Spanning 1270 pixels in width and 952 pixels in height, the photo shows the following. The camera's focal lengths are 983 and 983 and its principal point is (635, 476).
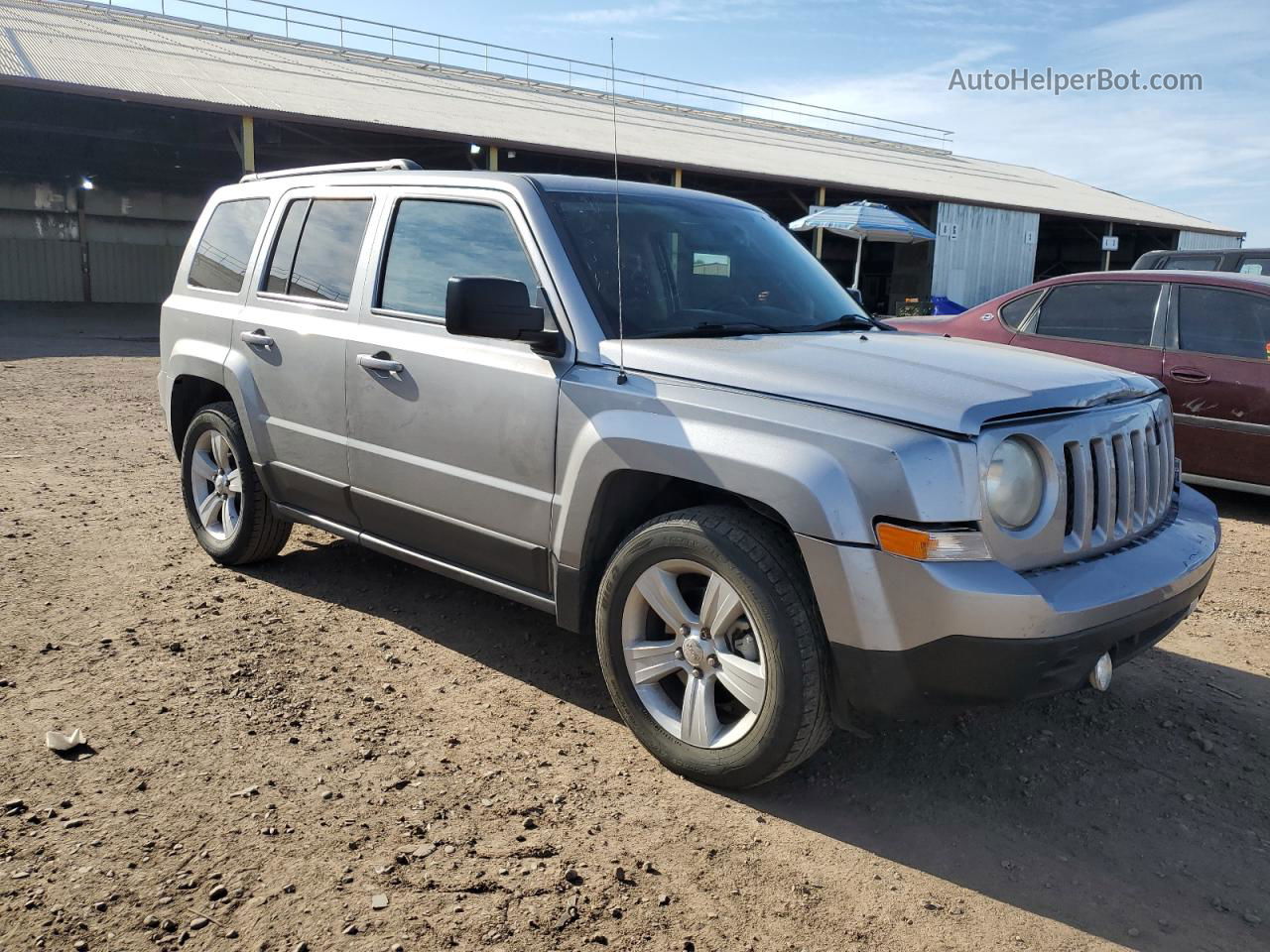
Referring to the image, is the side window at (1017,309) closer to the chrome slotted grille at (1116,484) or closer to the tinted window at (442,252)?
the chrome slotted grille at (1116,484)

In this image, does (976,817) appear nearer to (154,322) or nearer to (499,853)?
(499,853)

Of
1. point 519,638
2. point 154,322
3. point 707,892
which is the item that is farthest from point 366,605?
point 154,322

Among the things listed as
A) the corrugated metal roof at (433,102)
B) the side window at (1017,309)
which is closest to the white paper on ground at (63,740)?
the side window at (1017,309)

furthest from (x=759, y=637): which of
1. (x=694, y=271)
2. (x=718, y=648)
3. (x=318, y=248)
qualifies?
(x=318, y=248)

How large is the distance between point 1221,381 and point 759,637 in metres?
5.18

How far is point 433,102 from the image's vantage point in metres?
23.1

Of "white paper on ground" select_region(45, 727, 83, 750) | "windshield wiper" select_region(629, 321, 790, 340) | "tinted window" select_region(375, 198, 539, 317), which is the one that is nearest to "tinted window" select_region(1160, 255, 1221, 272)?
"windshield wiper" select_region(629, 321, 790, 340)

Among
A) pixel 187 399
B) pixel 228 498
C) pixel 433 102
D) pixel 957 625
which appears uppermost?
pixel 433 102

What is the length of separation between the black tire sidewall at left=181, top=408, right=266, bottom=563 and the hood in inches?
93.0

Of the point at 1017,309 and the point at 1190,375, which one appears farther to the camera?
the point at 1017,309

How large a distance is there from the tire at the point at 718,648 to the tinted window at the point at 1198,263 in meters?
9.54

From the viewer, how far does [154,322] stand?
22141 millimetres

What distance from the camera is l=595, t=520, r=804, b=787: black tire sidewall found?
274 cm

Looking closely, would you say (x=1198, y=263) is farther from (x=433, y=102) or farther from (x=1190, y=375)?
(x=433, y=102)
